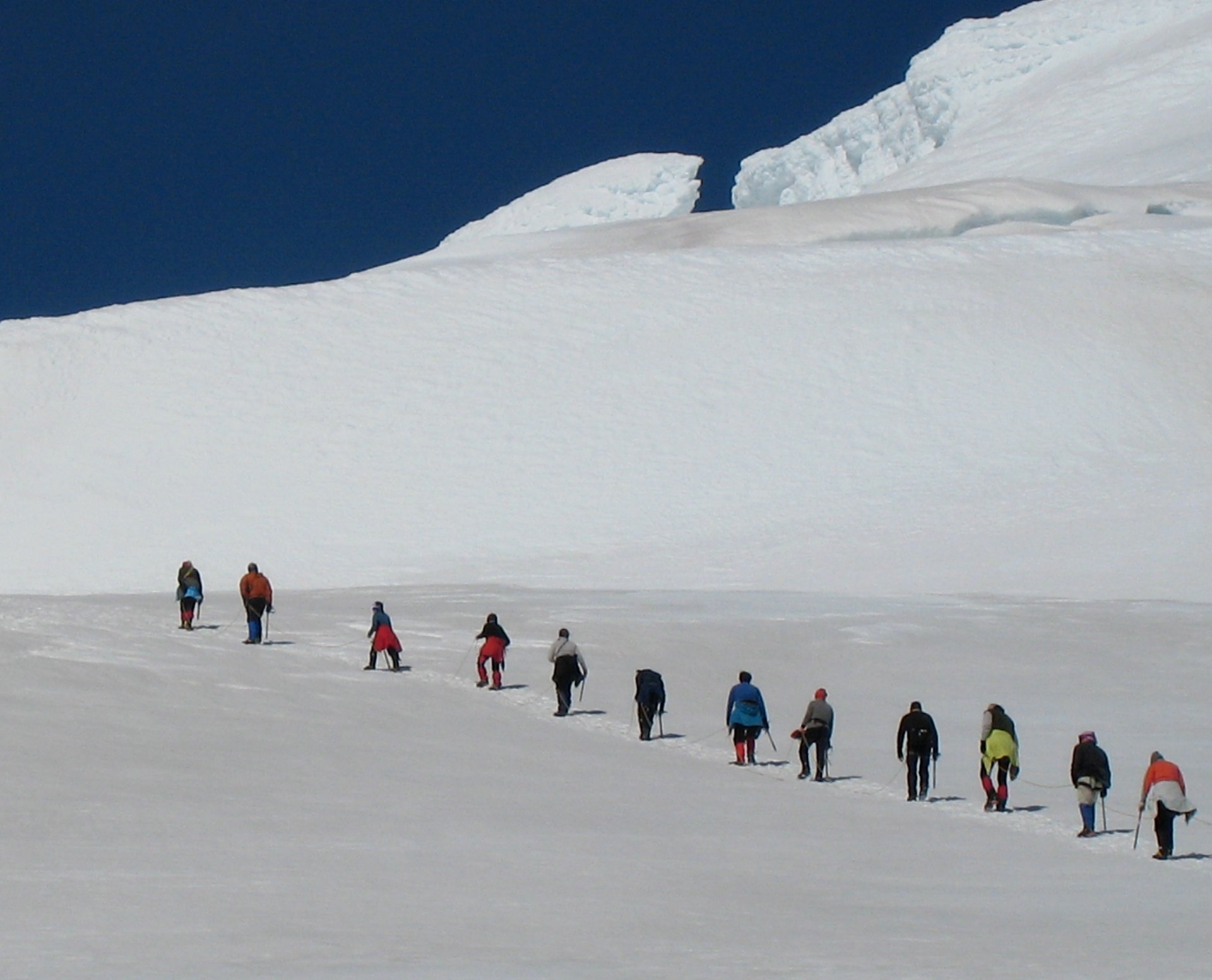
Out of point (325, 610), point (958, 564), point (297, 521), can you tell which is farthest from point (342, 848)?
point (297, 521)

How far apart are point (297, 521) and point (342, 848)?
24210 millimetres

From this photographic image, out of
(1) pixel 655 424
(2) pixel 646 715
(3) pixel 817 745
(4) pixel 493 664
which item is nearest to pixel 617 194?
(1) pixel 655 424

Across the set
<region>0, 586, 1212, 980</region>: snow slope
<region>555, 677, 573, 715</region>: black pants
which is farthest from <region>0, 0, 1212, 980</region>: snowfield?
<region>555, 677, 573, 715</region>: black pants

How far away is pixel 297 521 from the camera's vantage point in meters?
→ 33.8

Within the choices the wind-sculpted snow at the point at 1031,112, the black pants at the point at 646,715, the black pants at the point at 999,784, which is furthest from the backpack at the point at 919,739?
the wind-sculpted snow at the point at 1031,112

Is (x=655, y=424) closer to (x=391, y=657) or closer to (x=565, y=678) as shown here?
(x=391, y=657)

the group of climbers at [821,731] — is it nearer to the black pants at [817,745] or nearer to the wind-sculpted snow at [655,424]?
the black pants at [817,745]

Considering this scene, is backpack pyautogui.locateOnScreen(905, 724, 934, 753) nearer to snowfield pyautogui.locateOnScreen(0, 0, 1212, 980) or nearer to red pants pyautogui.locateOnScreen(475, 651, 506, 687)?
snowfield pyautogui.locateOnScreen(0, 0, 1212, 980)

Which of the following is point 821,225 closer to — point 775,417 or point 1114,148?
point 775,417

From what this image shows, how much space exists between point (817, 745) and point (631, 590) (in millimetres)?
13170

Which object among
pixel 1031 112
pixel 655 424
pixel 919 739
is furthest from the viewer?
pixel 1031 112

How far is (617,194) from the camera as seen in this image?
94.0m

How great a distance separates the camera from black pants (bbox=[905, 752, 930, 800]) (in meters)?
14.2

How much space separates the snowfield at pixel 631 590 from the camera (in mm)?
8859
